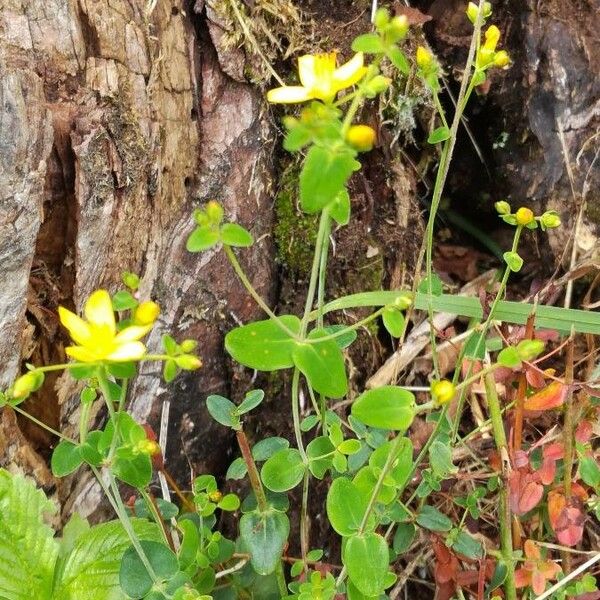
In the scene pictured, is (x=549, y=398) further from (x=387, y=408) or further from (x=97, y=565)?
(x=97, y=565)

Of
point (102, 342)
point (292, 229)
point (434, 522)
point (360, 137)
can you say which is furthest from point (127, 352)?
point (292, 229)

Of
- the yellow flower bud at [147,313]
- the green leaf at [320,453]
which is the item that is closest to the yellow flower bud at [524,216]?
the green leaf at [320,453]

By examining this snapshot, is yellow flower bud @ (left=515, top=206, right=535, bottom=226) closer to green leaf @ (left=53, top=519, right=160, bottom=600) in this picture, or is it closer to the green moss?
the green moss

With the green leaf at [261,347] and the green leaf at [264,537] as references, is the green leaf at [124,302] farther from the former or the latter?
the green leaf at [264,537]

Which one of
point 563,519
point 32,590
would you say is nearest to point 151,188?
point 32,590

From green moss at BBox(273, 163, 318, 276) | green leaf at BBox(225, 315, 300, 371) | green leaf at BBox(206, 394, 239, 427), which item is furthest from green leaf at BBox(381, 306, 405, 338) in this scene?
green moss at BBox(273, 163, 318, 276)

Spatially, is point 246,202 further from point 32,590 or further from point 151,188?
point 32,590
